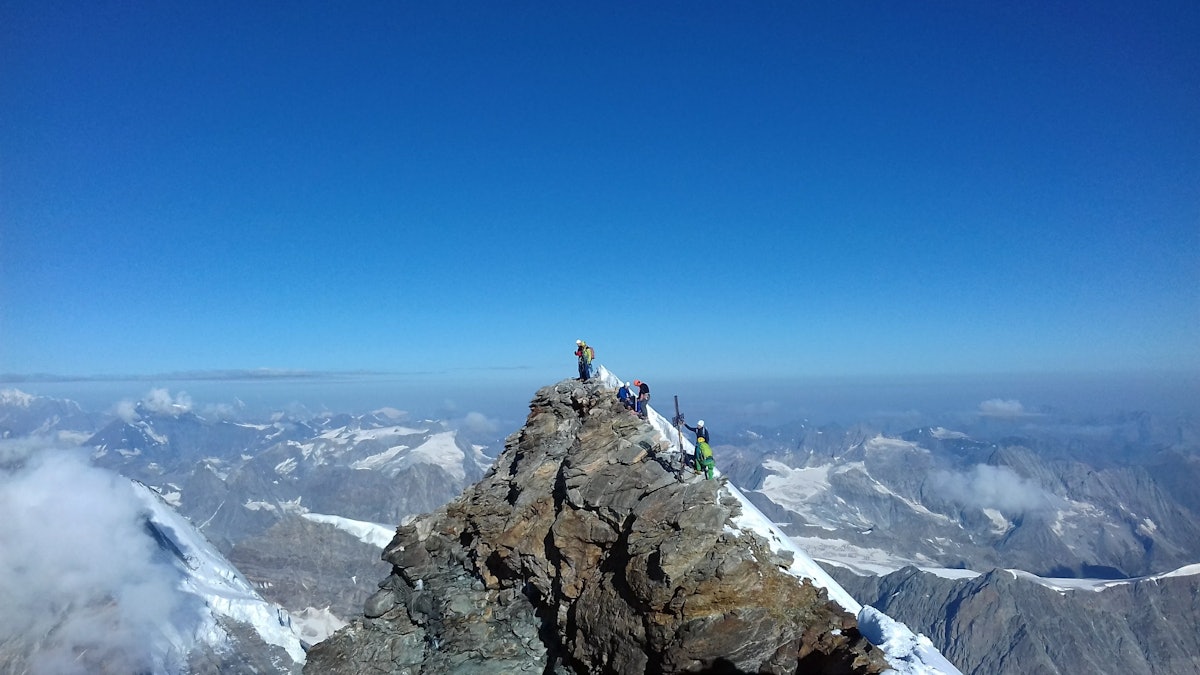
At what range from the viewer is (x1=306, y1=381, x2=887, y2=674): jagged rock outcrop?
1605cm

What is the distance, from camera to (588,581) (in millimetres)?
21359

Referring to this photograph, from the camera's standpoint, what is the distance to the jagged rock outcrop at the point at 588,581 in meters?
16.0

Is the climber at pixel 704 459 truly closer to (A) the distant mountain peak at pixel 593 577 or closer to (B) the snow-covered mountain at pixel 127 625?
(A) the distant mountain peak at pixel 593 577

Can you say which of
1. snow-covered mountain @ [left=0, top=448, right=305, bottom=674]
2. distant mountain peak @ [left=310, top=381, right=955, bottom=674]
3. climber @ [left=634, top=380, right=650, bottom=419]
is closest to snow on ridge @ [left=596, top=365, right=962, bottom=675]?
distant mountain peak @ [left=310, top=381, right=955, bottom=674]

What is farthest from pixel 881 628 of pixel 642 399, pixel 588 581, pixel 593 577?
pixel 642 399

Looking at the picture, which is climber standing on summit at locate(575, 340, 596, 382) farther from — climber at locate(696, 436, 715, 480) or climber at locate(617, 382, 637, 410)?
climber at locate(696, 436, 715, 480)

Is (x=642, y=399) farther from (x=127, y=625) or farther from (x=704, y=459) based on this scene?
(x=127, y=625)

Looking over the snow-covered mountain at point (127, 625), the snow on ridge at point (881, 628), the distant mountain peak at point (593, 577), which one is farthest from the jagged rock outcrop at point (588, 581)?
the snow-covered mountain at point (127, 625)

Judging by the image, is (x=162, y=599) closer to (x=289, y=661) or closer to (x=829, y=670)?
(x=289, y=661)

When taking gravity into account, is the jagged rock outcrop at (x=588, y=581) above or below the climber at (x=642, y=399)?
below

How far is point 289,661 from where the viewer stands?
178m

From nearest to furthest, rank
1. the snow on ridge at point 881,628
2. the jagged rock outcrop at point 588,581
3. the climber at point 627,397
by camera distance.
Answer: the snow on ridge at point 881,628
the jagged rock outcrop at point 588,581
the climber at point 627,397

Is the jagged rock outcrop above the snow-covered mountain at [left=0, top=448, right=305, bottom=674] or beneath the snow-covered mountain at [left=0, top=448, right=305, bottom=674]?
above

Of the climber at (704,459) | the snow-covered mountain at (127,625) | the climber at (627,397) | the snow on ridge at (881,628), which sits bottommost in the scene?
the snow-covered mountain at (127,625)
